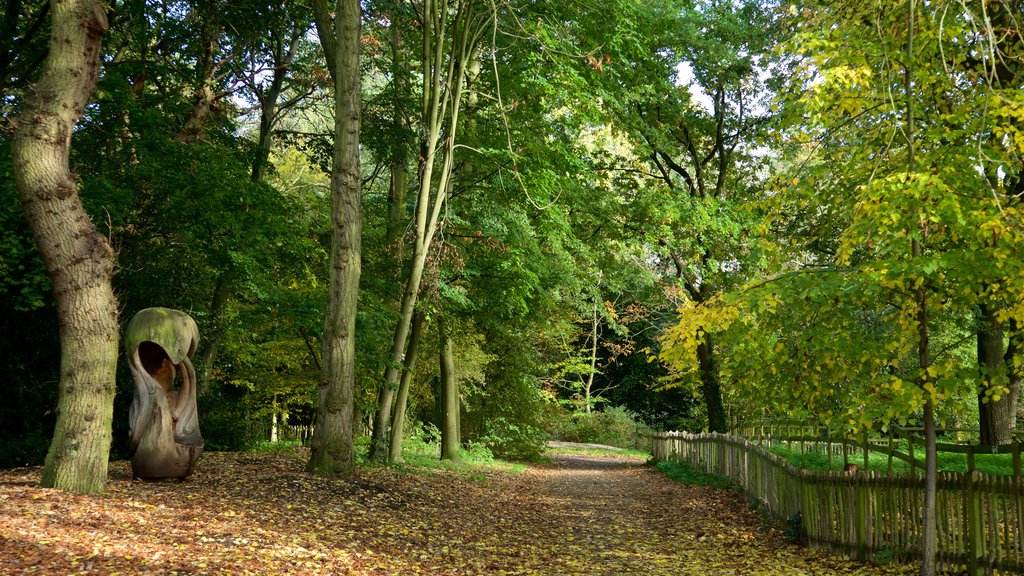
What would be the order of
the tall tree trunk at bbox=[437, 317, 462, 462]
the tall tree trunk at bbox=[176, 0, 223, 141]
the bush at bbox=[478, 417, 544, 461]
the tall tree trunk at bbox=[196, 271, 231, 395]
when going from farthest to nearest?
the bush at bbox=[478, 417, 544, 461] → the tall tree trunk at bbox=[437, 317, 462, 462] → the tall tree trunk at bbox=[196, 271, 231, 395] → the tall tree trunk at bbox=[176, 0, 223, 141]

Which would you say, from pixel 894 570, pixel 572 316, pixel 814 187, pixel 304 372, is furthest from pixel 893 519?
pixel 572 316

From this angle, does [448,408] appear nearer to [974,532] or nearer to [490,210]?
[490,210]

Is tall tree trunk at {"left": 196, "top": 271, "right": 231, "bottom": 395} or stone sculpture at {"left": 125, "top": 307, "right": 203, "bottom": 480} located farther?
tall tree trunk at {"left": 196, "top": 271, "right": 231, "bottom": 395}

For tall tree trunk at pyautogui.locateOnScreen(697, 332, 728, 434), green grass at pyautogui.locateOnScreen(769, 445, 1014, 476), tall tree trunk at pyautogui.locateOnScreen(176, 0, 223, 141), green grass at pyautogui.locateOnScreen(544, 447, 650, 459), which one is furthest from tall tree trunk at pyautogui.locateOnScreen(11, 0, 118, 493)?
green grass at pyautogui.locateOnScreen(544, 447, 650, 459)

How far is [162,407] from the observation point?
9000mm

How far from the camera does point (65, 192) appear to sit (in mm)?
7332

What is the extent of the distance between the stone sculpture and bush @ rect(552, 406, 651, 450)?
31.1 m

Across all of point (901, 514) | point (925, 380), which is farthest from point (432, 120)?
point (901, 514)

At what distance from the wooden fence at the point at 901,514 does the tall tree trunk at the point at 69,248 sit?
304 inches

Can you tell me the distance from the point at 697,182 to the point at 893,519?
14.3 meters

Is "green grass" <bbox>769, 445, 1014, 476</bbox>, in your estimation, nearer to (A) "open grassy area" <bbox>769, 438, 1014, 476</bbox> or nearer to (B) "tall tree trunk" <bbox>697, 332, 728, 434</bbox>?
(A) "open grassy area" <bbox>769, 438, 1014, 476</bbox>

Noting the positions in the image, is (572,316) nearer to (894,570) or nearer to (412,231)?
(412,231)

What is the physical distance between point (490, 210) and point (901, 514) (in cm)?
1153

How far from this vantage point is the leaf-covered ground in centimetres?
561
